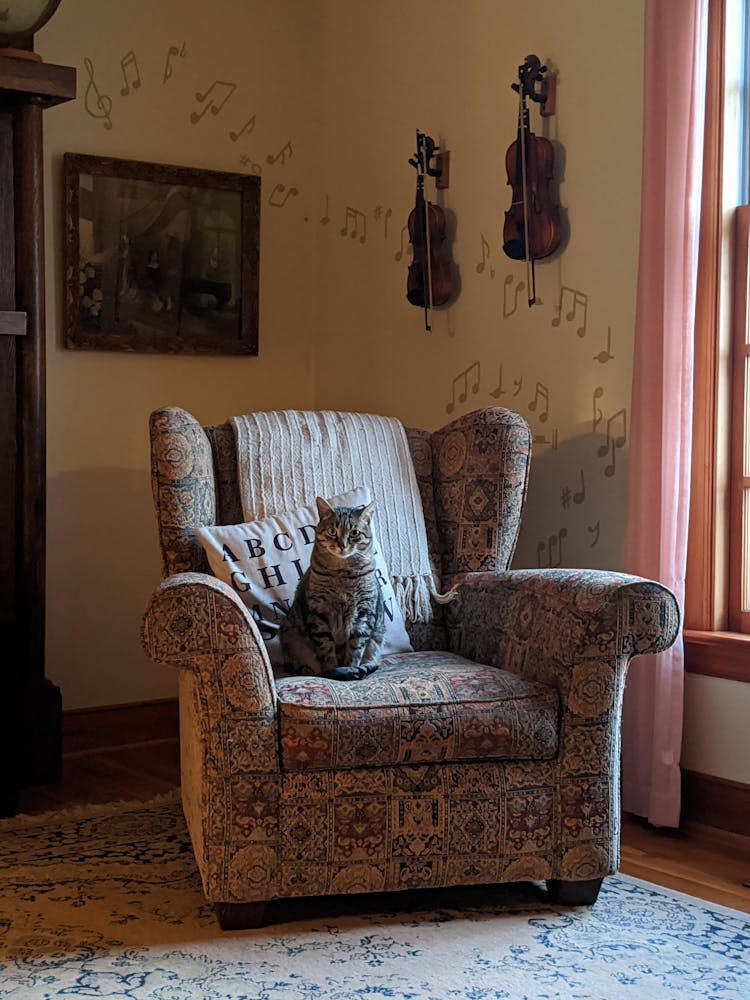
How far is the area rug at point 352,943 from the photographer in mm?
2084

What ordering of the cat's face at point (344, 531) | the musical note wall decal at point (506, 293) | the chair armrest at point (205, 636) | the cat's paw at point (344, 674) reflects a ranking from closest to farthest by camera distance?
1. the chair armrest at point (205, 636)
2. the cat's paw at point (344, 674)
3. the cat's face at point (344, 531)
4. the musical note wall decal at point (506, 293)

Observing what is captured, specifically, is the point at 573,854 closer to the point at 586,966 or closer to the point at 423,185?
the point at 586,966

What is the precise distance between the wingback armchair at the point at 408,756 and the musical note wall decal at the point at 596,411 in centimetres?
79

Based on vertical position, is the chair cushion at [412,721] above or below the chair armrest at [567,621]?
below

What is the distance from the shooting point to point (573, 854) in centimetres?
241

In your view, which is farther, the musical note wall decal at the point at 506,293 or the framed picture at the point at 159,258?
the framed picture at the point at 159,258

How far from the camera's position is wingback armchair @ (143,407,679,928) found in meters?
2.27

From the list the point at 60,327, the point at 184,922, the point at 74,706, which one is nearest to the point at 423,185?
the point at 60,327

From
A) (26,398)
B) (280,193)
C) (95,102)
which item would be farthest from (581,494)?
(95,102)

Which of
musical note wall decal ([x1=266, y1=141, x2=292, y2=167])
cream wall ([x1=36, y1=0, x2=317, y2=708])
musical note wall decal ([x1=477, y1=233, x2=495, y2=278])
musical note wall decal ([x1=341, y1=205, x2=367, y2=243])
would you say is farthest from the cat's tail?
musical note wall decal ([x1=266, y1=141, x2=292, y2=167])

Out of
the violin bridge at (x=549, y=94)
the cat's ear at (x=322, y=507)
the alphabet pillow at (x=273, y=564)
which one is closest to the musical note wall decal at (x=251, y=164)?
the violin bridge at (x=549, y=94)

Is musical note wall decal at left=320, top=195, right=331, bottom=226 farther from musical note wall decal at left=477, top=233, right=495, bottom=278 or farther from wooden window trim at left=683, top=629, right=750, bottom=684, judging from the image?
wooden window trim at left=683, top=629, right=750, bottom=684

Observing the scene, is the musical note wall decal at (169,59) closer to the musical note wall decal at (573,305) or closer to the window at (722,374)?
the musical note wall decal at (573,305)

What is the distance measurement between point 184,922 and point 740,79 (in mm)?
2392
